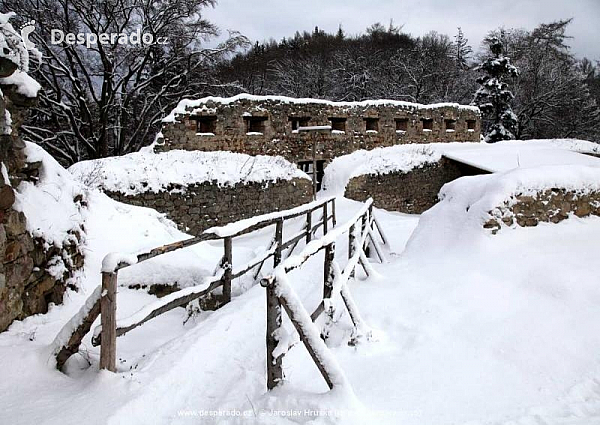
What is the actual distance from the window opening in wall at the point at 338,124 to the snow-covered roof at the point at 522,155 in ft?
14.7

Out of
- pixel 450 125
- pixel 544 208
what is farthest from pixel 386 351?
pixel 450 125

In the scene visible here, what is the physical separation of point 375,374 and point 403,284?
1.73m

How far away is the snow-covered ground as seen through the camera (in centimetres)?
232

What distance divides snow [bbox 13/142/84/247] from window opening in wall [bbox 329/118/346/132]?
43.6ft

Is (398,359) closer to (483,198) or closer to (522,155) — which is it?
(483,198)

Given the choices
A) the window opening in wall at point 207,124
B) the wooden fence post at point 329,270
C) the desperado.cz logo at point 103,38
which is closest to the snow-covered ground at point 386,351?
the wooden fence post at point 329,270

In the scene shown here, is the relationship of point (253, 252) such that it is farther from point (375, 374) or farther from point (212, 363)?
point (375, 374)

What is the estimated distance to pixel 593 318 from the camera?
3395mm

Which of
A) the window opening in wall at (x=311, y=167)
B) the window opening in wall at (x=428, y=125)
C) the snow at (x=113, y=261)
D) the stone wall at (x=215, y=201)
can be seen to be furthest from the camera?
the window opening in wall at (x=428, y=125)

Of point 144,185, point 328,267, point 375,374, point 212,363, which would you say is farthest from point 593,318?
point 144,185

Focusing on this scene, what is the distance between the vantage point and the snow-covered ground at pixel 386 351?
232 cm

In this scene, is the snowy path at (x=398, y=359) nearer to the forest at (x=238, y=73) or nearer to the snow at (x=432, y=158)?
Result: the snow at (x=432, y=158)

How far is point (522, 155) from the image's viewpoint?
15.9 m

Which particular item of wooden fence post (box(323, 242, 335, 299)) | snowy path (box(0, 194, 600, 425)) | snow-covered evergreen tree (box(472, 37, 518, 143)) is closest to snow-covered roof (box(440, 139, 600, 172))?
snow-covered evergreen tree (box(472, 37, 518, 143))
